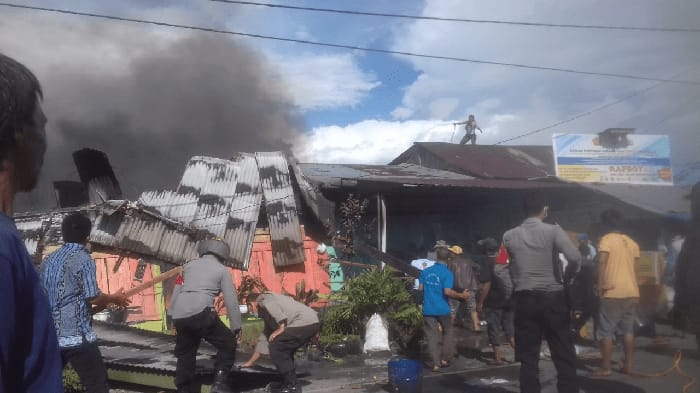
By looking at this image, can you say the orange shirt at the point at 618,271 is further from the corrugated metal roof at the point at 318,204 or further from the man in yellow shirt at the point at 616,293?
the corrugated metal roof at the point at 318,204

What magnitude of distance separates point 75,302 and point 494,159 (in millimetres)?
12586

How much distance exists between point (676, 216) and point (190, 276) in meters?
8.11

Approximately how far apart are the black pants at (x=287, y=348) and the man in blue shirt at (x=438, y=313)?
200cm

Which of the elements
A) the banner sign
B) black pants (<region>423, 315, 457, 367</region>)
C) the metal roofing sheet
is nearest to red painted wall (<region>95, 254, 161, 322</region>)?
the metal roofing sheet

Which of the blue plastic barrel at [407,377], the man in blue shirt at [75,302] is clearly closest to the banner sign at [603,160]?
the blue plastic barrel at [407,377]

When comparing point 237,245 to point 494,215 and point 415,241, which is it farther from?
point 494,215

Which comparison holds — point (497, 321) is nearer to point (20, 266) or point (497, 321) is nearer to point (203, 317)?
point (203, 317)

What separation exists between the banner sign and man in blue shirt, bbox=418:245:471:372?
6.35 m

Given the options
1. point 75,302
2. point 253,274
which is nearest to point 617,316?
→ point 75,302

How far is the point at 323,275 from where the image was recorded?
1093cm

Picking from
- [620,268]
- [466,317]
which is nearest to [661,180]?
[466,317]

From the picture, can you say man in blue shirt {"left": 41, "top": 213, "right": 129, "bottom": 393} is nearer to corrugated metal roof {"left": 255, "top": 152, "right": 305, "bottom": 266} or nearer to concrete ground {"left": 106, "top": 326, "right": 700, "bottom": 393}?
concrete ground {"left": 106, "top": 326, "right": 700, "bottom": 393}

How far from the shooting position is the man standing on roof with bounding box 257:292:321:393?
522 cm

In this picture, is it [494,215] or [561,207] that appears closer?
[561,207]
